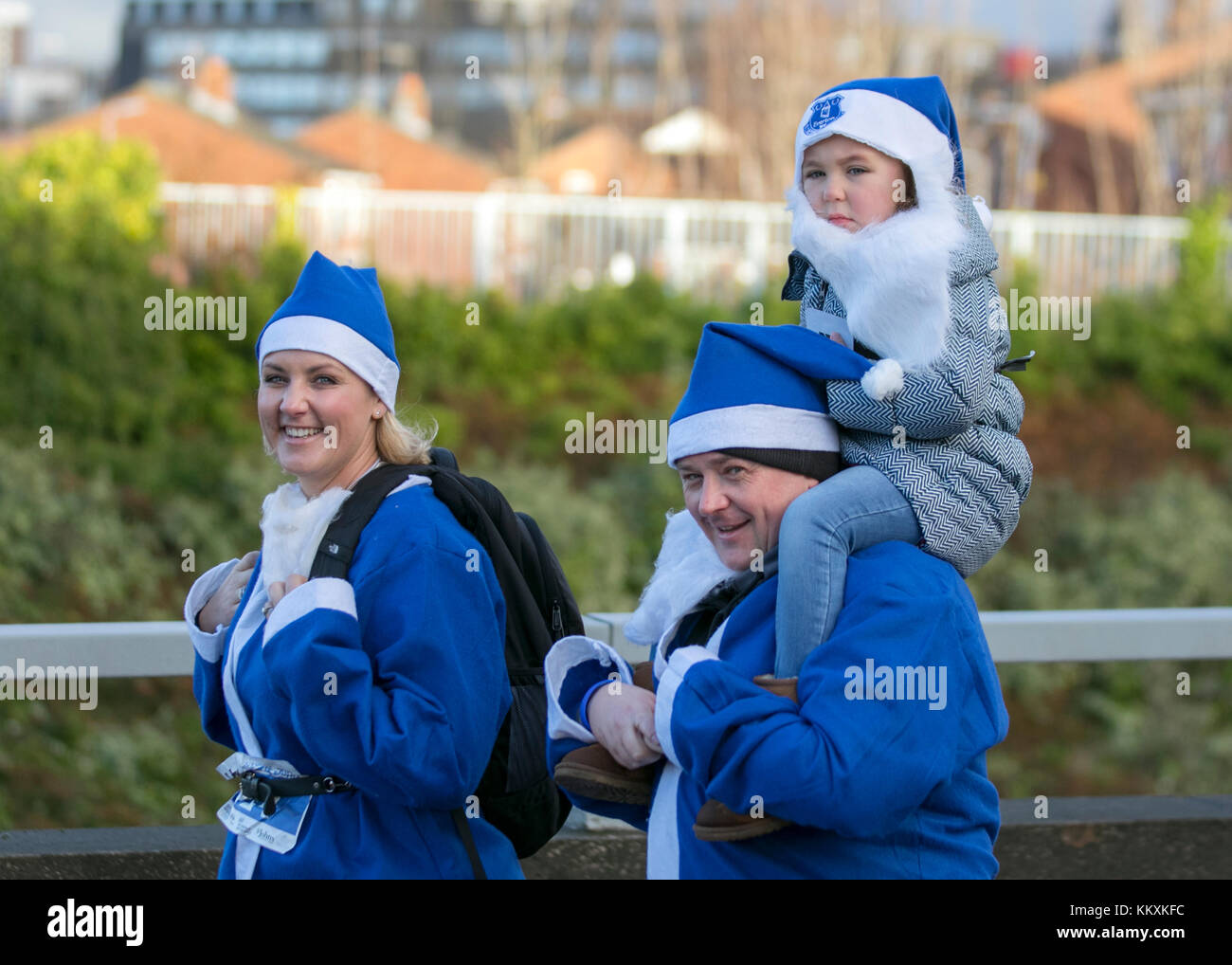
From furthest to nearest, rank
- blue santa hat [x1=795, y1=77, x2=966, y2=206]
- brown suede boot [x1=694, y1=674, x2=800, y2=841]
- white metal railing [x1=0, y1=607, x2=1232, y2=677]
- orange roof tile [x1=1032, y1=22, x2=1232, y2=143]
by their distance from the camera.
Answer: orange roof tile [x1=1032, y1=22, x2=1232, y2=143], white metal railing [x1=0, y1=607, x2=1232, y2=677], blue santa hat [x1=795, y1=77, x2=966, y2=206], brown suede boot [x1=694, y1=674, x2=800, y2=841]

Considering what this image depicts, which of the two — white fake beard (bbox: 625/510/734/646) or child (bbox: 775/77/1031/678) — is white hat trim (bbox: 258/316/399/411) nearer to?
white fake beard (bbox: 625/510/734/646)

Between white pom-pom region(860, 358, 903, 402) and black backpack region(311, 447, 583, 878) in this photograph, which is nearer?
white pom-pom region(860, 358, 903, 402)

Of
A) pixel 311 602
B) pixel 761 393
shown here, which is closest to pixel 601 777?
pixel 311 602

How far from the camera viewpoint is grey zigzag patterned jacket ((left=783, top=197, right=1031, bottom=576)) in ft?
7.93

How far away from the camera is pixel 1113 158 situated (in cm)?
3061

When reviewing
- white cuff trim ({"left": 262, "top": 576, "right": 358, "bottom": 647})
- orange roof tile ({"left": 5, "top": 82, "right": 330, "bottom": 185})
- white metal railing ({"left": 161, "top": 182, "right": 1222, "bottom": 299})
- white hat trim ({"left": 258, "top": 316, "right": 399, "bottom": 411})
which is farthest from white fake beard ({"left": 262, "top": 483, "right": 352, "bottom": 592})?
orange roof tile ({"left": 5, "top": 82, "right": 330, "bottom": 185})

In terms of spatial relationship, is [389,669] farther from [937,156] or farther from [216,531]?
[216,531]

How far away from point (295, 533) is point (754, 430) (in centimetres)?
96

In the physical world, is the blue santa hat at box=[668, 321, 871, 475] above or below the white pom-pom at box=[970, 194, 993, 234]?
below

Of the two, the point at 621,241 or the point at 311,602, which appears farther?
the point at 621,241

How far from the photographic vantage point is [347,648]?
2564 millimetres

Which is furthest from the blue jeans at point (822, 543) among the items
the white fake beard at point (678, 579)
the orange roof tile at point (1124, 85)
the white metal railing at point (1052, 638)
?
the orange roof tile at point (1124, 85)

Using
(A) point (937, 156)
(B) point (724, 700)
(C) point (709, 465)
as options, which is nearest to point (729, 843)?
(B) point (724, 700)

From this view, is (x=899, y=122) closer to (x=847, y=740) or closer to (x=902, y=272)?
(x=902, y=272)
